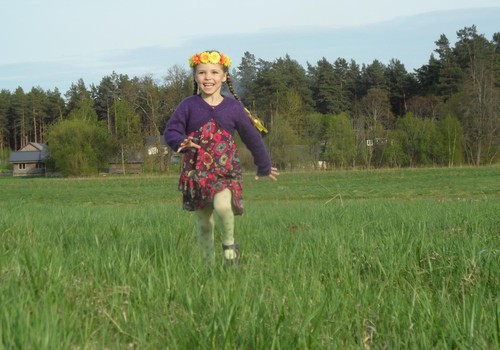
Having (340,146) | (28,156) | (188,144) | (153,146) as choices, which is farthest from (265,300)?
(28,156)

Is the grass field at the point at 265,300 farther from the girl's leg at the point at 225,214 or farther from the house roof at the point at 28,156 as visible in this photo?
the house roof at the point at 28,156

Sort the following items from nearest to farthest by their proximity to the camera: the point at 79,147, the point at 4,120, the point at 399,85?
the point at 79,147, the point at 399,85, the point at 4,120

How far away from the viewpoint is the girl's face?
4.84 meters

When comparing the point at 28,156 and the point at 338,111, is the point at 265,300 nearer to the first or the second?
the point at 338,111

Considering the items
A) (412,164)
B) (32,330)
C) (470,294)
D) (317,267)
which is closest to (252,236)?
(317,267)

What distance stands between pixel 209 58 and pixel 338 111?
95.6 m

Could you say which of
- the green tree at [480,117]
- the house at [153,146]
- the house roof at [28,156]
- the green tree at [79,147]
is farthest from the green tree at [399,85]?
the house roof at [28,156]

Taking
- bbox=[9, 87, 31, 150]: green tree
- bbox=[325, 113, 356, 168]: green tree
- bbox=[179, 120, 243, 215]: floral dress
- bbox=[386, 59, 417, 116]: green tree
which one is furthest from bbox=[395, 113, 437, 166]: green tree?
bbox=[9, 87, 31, 150]: green tree

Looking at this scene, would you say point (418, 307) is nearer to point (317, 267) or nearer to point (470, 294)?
point (470, 294)

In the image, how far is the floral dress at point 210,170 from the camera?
4523 millimetres

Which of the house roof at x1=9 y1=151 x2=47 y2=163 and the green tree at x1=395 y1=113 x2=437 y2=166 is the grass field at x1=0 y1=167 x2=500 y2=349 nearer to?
the green tree at x1=395 y1=113 x2=437 y2=166

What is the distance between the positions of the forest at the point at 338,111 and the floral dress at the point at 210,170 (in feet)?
158

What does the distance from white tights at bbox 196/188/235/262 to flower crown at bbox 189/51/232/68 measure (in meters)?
Answer: 1.08

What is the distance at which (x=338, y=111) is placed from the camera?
98.8 meters
